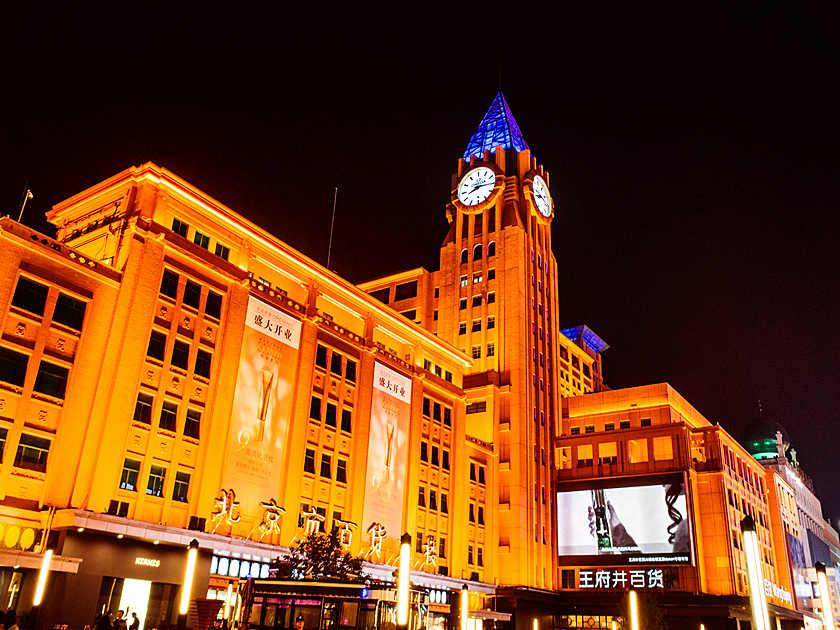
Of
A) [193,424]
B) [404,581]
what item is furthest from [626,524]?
[404,581]

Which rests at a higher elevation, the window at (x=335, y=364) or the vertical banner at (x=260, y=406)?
the window at (x=335, y=364)

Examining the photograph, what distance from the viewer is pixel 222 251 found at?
5034cm

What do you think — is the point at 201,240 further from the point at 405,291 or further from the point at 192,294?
the point at 405,291

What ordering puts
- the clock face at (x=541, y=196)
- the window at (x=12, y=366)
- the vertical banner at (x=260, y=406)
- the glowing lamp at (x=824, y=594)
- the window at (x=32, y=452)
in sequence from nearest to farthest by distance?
the glowing lamp at (x=824, y=594) < the window at (x=32, y=452) < the window at (x=12, y=366) < the vertical banner at (x=260, y=406) < the clock face at (x=541, y=196)

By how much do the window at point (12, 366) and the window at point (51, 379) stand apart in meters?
0.82

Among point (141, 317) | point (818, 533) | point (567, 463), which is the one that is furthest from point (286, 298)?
point (818, 533)

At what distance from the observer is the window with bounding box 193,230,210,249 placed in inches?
1907

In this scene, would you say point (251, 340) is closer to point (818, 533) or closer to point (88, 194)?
point (88, 194)

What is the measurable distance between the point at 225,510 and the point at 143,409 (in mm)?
7839

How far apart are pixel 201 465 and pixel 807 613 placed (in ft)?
295

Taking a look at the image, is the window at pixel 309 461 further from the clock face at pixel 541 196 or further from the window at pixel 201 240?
the clock face at pixel 541 196

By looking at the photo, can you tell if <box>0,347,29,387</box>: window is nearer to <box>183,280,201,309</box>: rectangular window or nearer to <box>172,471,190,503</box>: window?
<box>172,471,190,503</box>: window

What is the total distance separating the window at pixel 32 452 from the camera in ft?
118

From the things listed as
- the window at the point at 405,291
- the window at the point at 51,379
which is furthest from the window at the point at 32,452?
the window at the point at 405,291
